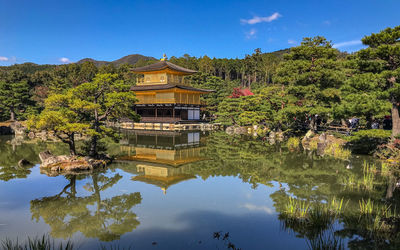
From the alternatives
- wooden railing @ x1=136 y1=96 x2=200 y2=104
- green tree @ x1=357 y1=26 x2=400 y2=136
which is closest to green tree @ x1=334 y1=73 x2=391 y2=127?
green tree @ x1=357 y1=26 x2=400 y2=136

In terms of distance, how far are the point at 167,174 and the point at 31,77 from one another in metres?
49.6

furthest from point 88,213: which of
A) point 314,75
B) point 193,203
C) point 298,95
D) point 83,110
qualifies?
point 298,95

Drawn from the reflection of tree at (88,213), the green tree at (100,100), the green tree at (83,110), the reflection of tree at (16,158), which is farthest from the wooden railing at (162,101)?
the reflection of tree at (88,213)

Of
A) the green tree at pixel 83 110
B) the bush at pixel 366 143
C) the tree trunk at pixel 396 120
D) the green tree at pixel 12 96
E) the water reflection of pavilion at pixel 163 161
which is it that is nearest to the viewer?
the water reflection of pavilion at pixel 163 161

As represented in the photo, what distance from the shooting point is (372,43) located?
41.3ft

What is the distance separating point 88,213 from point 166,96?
2801 cm

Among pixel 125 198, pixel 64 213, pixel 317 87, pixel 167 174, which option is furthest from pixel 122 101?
pixel 317 87

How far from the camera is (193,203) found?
8.08 meters

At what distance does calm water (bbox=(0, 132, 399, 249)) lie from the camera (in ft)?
18.7

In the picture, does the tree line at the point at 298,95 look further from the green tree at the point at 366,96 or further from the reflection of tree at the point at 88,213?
the reflection of tree at the point at 88,213

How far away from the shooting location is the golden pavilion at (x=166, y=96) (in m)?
33.6

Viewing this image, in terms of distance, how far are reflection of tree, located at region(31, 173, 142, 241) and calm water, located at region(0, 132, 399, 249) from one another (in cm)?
3

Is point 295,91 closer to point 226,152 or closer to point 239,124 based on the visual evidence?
point 226,152

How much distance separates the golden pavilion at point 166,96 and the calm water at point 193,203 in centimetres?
1962
